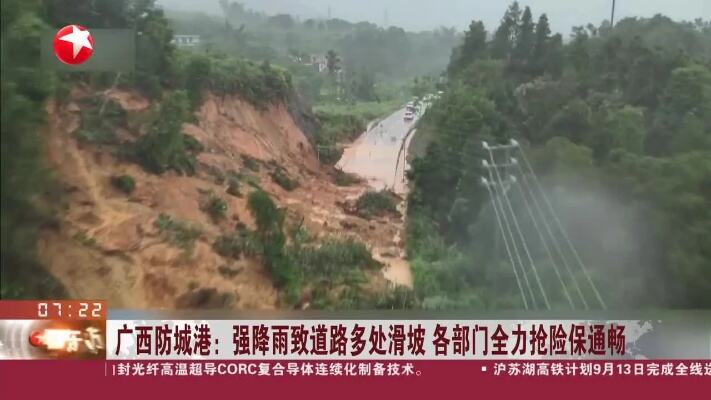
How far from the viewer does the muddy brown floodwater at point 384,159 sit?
2262 mm

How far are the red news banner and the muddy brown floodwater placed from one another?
0.95ft

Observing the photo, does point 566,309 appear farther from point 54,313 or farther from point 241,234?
point 54,313

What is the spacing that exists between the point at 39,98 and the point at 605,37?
1.71m

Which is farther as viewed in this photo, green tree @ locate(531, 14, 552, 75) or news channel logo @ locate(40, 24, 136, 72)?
green tree @ locate(531, 14, 552, 75)

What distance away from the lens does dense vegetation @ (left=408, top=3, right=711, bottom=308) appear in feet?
7.20

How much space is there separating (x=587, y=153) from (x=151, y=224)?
4.33ft

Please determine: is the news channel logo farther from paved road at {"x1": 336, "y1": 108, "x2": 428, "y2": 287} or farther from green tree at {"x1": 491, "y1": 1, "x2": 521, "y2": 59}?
green tree at {"x1": 491, "y1": 1, "x2": 521, "y2": 59}

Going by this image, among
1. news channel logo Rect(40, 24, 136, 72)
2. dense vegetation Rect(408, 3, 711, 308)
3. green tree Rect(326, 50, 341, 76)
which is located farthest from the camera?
green tree Rect(326, 50, 341, 76)

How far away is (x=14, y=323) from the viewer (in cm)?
213

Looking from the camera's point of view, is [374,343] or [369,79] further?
[369,79]

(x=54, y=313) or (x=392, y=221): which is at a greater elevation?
A: (x=392, y=221)
